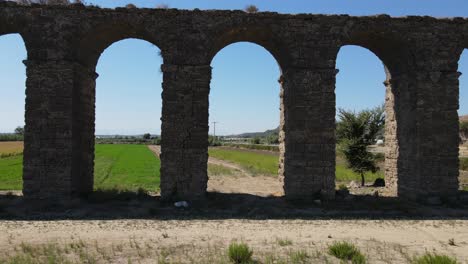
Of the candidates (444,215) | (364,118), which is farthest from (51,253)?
(364,118)

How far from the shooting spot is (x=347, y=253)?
7.09 m

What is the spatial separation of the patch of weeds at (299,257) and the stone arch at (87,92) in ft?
26.2

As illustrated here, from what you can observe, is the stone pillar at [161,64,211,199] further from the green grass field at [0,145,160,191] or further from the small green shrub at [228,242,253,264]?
the small green shrub at [228,242,253,264]

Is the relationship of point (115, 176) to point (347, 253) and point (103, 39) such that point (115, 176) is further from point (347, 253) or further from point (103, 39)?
point (347, 253)

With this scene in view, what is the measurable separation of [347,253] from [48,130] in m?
9.66

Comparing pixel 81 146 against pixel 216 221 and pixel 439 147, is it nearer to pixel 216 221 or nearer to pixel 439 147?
pixel 216 221

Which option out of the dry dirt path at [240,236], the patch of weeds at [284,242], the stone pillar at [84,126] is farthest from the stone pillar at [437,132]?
the stone pillar at [84,126]

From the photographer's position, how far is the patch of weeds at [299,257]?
22.2 feet

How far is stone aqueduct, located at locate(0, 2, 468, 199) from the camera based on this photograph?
1223 centimetres

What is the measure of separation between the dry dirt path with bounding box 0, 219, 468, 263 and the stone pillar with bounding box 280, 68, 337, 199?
2.45 m

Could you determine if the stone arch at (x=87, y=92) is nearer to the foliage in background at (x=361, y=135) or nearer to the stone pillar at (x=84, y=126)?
the stone pillar at (x=84, y=126)

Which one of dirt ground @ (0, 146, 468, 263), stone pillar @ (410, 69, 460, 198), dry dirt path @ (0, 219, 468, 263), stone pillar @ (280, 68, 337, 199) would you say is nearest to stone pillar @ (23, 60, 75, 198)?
dirt ground @ (0, 146, 468, 263)

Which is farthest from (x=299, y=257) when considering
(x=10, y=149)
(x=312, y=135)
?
(x=10, y=149)

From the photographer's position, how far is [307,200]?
12.6m
